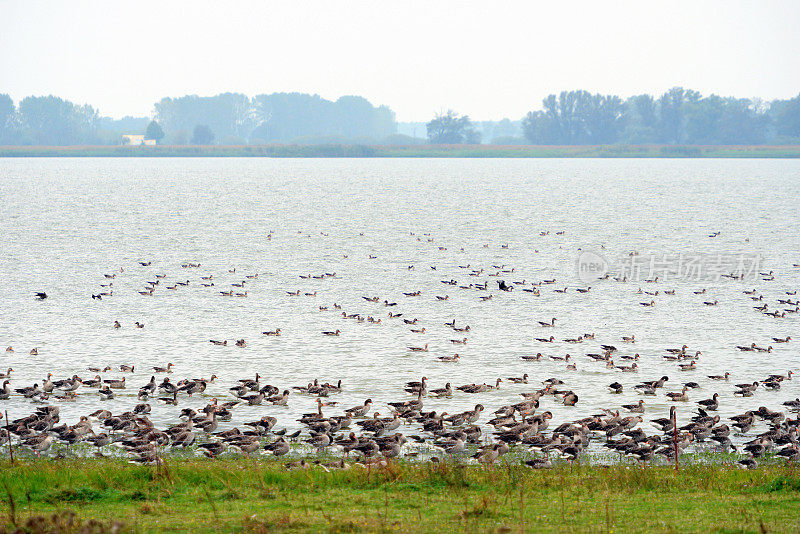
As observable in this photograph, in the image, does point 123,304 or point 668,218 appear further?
point 668,218

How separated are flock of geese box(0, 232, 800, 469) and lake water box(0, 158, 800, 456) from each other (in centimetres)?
38

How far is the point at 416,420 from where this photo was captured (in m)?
27.8

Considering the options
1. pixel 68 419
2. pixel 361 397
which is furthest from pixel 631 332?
pixel 68 419

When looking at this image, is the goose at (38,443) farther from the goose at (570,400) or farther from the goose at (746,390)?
the goose at (746,390)

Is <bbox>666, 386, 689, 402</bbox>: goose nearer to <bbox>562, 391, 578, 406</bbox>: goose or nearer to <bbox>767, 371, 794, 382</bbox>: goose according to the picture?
<bbox>562, 391, 578, 406</bbox>: goose

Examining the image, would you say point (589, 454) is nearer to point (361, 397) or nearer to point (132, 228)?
point (361, 397)

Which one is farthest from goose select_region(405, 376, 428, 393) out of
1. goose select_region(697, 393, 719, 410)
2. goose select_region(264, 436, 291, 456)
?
goose select_region(697, 393, 719, 410)

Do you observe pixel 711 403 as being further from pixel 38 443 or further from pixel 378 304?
pixel 378 304

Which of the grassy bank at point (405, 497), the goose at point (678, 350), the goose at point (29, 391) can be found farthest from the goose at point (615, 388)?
the goose at point (29, 391)

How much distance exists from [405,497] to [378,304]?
34.0 m

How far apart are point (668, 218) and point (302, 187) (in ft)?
305

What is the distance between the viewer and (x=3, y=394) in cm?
3109

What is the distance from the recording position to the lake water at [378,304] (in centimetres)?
3528

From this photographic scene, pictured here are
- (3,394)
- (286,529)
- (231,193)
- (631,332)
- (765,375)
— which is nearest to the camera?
(286,529)
